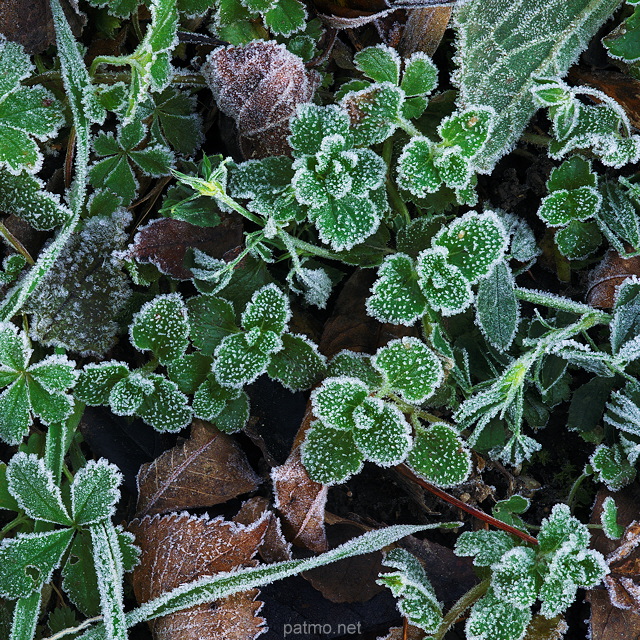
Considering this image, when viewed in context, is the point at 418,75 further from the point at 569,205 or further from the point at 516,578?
the point at 516,578

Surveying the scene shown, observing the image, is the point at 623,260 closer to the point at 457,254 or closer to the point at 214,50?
the point at 457,254

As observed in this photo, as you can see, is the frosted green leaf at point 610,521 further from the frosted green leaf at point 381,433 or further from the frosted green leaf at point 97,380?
the frosted green leaf at point 97,380

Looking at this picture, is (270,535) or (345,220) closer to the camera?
(345,220)

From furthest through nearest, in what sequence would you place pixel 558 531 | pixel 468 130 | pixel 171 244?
1. pixel 171 244
2. pixel 558 531
3. pixel 468 130

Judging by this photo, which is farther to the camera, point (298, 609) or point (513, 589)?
point (298, 609)

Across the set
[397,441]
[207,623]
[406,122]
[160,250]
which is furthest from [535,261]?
[207,623]

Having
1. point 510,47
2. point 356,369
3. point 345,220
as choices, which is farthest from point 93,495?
point 510,47

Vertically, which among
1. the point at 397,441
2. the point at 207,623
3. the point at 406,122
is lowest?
the point at 207,623
